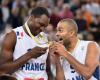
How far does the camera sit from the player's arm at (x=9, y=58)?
6.74m

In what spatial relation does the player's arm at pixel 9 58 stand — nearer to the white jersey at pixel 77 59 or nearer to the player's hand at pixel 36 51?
the player's hand at pixel 36 51

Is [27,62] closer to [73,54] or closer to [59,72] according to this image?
[59,72]

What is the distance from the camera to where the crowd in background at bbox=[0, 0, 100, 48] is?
46.7ft

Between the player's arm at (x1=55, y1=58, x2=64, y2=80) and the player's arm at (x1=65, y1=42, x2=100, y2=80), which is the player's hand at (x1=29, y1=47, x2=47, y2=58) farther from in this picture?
the player's arm at (x1=65, y1=42, x2=100, y2=80)

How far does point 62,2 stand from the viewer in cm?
Answer: 1670

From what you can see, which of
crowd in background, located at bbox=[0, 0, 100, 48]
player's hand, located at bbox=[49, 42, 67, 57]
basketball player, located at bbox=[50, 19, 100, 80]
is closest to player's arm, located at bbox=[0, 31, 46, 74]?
player's hand, located at bbox=[49, 42, 67, 57]

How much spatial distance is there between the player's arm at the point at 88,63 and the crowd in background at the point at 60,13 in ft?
20.8

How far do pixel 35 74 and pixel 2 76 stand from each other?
7.24 ft

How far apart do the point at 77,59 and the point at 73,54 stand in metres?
0.12

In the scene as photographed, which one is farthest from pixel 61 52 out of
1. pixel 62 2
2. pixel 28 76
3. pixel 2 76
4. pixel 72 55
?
pixel 62 2

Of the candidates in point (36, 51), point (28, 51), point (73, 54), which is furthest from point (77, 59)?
point (28, 51)

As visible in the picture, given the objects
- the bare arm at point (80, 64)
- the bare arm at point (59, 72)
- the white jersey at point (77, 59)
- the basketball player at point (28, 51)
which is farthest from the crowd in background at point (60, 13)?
the bare arm at point (80, 64)

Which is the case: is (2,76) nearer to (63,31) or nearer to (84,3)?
(63,31)

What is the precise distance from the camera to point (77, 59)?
6770 millimetres
